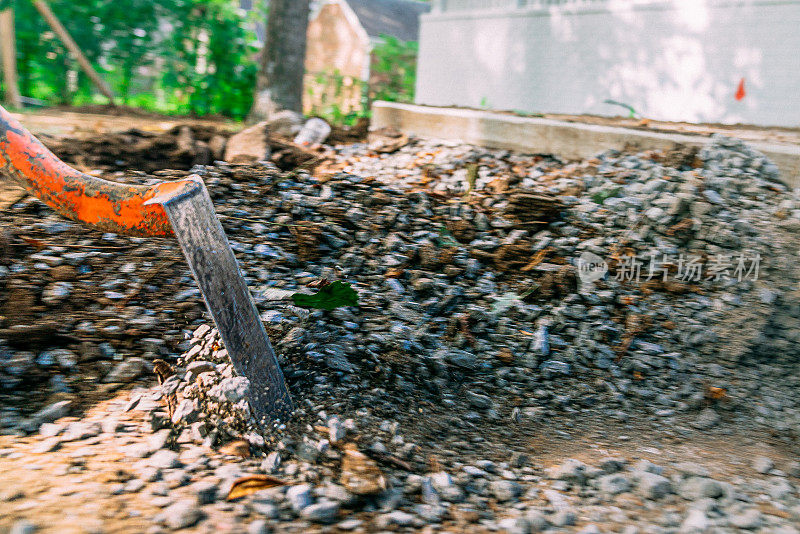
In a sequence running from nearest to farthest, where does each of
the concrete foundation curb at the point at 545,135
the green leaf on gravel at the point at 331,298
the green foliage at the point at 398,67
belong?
the green leaf on gravel at the point at 331,298, the concrete foundation curb at the point at 545,135, the green foliage at the point at 398,67

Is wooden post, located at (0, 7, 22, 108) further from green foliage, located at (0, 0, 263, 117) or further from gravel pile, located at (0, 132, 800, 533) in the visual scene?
gravel pile, located at (0, 132, 800, 533)

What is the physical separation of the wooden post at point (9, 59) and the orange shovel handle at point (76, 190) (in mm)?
7579

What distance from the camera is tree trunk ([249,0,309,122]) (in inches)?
330

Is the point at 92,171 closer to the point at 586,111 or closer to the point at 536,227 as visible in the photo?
the point at 536,227

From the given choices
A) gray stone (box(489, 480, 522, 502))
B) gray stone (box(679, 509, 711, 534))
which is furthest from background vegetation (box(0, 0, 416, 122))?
gray stone (box(679, 509, 711, 534))

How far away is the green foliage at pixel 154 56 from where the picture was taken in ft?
30.5

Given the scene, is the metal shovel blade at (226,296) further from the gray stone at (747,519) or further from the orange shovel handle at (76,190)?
the gray stone at (747,519)

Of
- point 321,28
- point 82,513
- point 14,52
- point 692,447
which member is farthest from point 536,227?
point 321,28

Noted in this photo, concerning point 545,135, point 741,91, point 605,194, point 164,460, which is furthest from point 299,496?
point 741,91

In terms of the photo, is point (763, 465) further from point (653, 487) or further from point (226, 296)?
point (226, 296)

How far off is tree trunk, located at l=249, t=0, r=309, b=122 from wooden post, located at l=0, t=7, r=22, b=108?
10.4 feet

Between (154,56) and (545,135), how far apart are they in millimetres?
7891

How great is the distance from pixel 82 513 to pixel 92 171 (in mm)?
2603

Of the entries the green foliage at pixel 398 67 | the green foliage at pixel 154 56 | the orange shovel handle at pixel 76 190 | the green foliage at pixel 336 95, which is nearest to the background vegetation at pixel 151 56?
the green foliage at pixel 154 56
